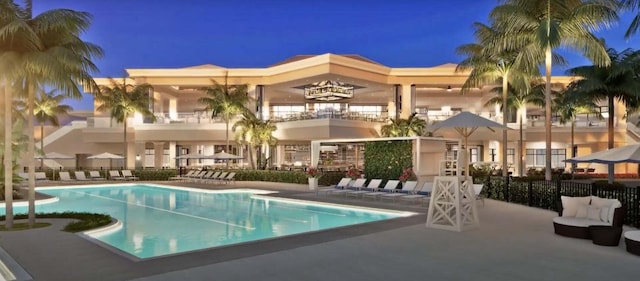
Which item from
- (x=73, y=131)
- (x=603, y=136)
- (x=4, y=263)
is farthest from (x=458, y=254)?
(x=73, y=131)

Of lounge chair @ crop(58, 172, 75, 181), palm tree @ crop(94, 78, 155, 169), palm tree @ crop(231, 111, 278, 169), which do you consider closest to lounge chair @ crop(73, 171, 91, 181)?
lounge chair @ crop(58, 172, 75, 181)

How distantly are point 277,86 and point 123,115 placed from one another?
11.4m

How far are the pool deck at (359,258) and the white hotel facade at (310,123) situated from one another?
22.5m

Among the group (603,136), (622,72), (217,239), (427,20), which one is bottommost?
(217,239)

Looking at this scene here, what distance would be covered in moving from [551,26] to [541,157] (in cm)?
2611

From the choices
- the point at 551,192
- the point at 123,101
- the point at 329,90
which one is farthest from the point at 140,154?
the point at 551,192

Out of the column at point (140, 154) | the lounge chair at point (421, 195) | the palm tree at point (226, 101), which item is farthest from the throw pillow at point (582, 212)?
the column at point (140, 154)

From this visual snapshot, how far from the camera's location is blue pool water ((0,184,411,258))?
1088cm

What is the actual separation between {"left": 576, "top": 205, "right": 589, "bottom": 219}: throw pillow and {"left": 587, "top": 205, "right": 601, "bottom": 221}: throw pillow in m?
0.07

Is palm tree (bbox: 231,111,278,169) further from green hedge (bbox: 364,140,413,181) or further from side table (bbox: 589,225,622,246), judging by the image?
side table (bbox: 589,225,622,246)

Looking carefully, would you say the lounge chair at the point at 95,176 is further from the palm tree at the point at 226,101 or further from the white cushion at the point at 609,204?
the white cushion at the point at 609,204

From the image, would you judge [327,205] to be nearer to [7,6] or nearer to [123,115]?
[7,6]

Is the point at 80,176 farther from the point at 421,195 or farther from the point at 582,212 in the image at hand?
the point at 582,212

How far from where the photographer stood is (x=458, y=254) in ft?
25.4
